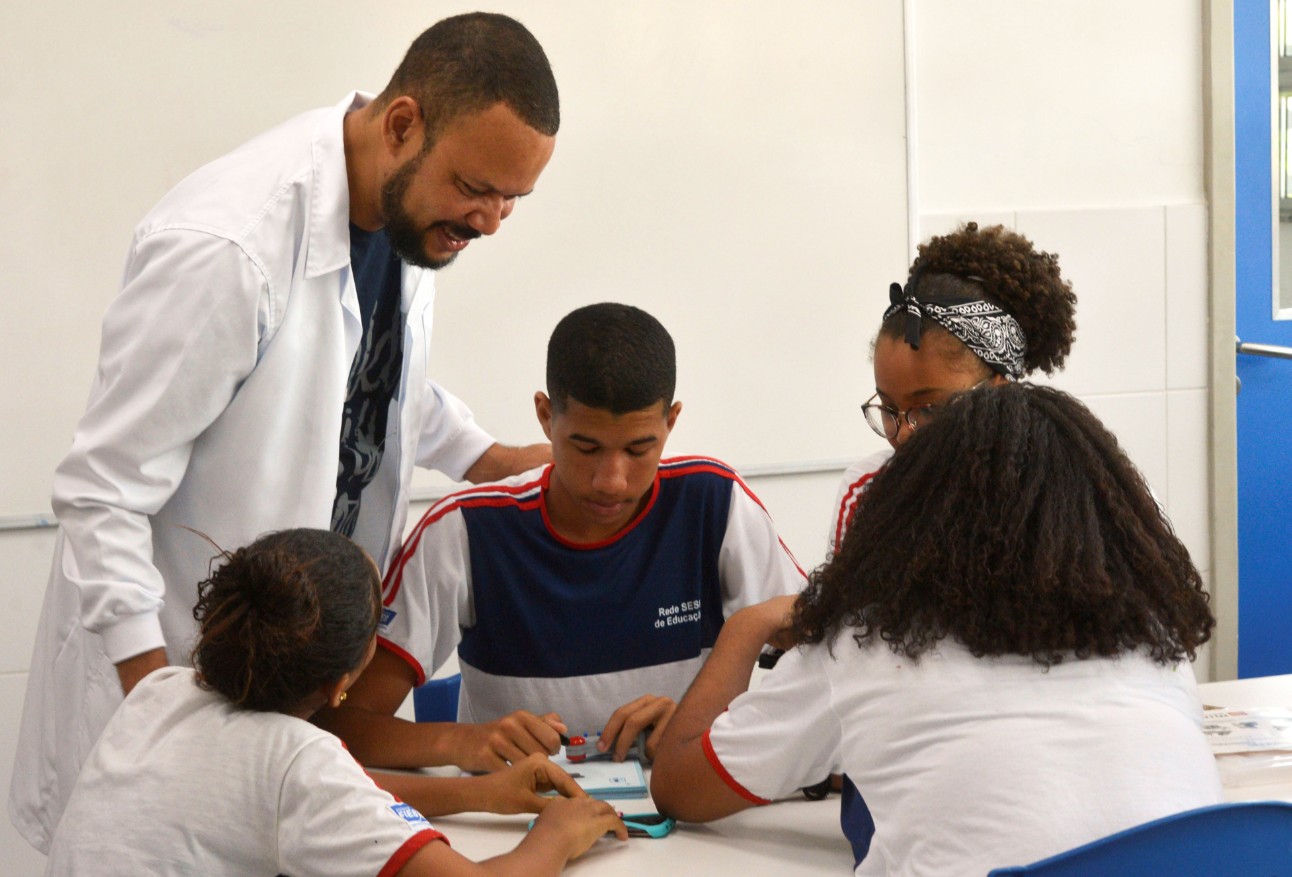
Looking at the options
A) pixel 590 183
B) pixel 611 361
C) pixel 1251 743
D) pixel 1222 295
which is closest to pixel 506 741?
pixel 611 361

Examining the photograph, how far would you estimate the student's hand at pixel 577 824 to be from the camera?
1.26 metres

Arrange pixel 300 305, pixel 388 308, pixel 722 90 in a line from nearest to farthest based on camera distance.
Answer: pixel 300 305 < pixel 388 308 < pixel 722 90

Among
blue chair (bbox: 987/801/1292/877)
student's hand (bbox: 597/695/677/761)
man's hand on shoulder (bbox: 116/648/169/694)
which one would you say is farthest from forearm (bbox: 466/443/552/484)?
blue chair (bbox: 987/801/1292/877)

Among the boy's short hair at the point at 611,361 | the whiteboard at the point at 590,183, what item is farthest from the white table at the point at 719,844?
the whiteboard at the point at 590,183

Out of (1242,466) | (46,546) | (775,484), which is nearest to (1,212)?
(46,546)

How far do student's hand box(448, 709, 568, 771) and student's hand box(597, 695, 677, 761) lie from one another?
0.24 ft

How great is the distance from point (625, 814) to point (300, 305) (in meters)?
0.73

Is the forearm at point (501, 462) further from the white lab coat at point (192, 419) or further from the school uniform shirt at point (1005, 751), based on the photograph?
the school uniform shirt at point (1005, 751)

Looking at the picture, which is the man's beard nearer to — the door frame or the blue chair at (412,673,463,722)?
the blue chair at (412,673,463,722)

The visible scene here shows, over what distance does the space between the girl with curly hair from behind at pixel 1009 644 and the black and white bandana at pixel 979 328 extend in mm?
482

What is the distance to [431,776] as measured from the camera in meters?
1.49

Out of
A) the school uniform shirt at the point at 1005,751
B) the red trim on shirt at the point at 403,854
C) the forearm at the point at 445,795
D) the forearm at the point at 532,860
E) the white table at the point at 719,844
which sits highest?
the school uniform shirt at the point at 1005,751

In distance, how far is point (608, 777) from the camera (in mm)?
1488

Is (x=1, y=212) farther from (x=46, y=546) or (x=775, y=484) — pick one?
(x=775, y=484)
